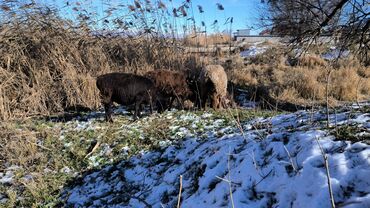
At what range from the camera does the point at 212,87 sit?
888 centimetres

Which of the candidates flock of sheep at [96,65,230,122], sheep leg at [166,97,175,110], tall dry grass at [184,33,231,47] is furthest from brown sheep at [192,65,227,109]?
tall dry grass at [184,33,231,47]

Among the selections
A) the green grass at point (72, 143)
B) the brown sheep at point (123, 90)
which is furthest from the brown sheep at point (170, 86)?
the green grass at point (72, 143)

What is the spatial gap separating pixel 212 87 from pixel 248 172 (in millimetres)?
5235

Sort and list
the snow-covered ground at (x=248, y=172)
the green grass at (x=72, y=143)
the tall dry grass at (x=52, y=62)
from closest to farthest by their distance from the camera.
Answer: the snow-covered ground at (x=248, y=172) → the green grass at (x=72, y=143) → the tall dry grass at (x=52, y=62)

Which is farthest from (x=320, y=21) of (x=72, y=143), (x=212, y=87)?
(x=72, y=143)

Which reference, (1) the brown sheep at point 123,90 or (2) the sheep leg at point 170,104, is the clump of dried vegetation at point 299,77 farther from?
(1) the brown sheep at point 123,90

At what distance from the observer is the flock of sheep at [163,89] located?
742 centimetres

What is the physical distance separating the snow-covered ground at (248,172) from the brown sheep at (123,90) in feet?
5.94

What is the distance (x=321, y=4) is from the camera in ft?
29.1

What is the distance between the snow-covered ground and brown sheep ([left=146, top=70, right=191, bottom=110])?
8.02 feet

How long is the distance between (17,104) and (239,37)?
11.7 m

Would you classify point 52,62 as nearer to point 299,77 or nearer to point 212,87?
point 212,87

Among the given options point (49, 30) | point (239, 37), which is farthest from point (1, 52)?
point (239, 37)

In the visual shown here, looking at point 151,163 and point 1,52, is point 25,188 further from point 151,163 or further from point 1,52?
point 1,52
